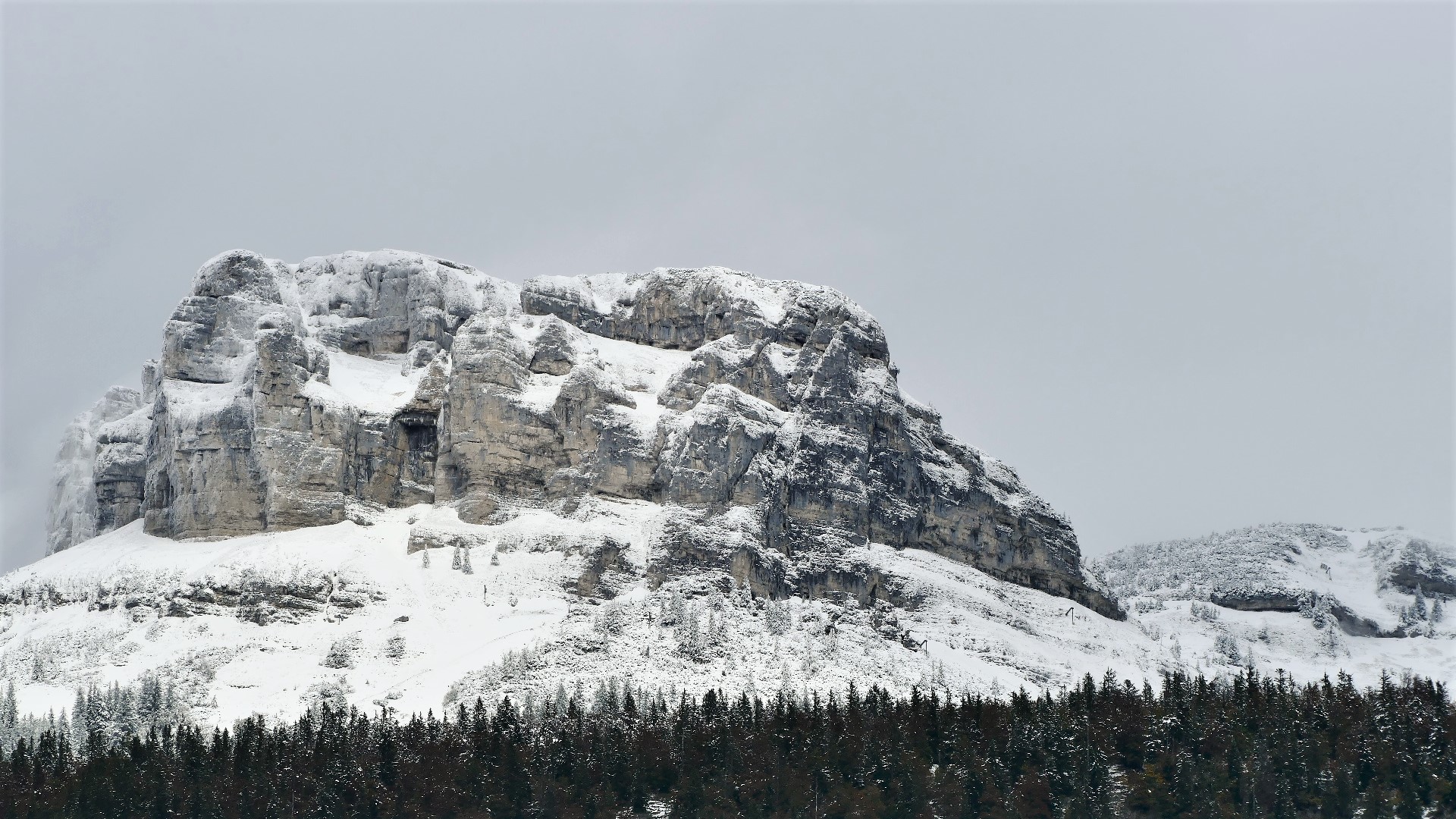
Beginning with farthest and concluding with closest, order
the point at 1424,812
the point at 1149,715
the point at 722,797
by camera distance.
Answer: the point at 1149,715 < the point at 722,797 < the point at 1424,812

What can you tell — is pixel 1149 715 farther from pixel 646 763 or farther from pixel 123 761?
pixel 123 761

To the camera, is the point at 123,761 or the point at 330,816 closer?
the point at 330,816

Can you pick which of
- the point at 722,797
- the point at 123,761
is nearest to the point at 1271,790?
the point at 722,797

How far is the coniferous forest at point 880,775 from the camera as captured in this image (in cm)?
17862

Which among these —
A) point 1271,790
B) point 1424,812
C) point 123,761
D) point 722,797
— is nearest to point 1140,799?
point 1271,790

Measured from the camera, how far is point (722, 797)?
186000mm

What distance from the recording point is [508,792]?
187875 mm

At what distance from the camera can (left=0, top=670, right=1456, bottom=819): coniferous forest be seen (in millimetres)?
178625

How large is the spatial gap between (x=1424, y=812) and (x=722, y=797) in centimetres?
7162

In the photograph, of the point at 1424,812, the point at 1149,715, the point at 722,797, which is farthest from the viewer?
the point at 1149,715

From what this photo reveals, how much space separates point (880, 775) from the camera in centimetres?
18725

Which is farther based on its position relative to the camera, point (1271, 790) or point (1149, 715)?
point (1149, 715)

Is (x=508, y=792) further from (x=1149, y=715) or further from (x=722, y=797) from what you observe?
(x=1149, y=715)

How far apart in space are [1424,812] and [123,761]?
5549 inches
